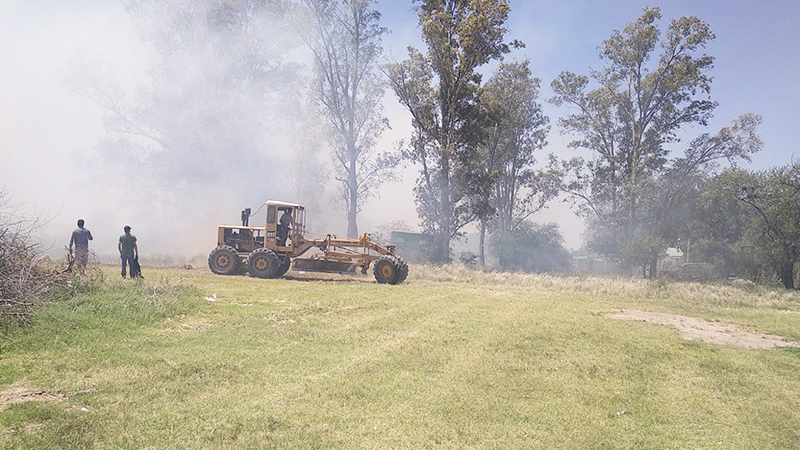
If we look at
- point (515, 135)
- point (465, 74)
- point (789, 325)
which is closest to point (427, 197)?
point (465, 74)

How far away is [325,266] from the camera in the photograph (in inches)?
731

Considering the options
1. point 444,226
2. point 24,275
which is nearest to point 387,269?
point 24,275

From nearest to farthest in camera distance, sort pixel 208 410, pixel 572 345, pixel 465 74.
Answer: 1. pixel 208 410
2. pixel 572 345
3. pixel 465 74

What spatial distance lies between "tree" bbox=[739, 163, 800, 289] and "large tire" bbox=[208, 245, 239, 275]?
27374 millimetres

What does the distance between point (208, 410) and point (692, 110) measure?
36.9 metres

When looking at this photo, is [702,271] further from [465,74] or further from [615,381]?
[615,381]

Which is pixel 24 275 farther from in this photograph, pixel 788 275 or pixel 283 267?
pixel 788 275

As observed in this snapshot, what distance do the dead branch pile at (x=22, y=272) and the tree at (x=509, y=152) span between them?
24.2 metres

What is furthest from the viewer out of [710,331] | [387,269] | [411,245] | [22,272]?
[411,245]

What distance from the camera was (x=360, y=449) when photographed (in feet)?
14.9

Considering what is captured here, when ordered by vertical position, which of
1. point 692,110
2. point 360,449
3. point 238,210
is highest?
point 692,110

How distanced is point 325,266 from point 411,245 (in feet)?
68.8

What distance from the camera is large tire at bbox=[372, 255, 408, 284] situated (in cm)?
1808

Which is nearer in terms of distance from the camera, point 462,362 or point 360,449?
point 360,449
